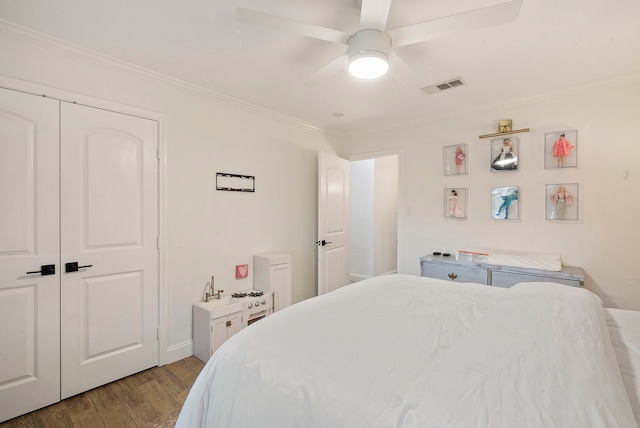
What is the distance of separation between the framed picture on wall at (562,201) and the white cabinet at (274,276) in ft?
8.88

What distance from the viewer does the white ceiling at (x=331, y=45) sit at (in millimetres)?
1661

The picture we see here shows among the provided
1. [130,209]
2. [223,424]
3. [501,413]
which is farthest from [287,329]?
[130,209]

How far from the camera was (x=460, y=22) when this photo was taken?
4.56 feet

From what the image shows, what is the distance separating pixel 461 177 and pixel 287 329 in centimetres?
293

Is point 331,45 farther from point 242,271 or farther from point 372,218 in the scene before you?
point 372,218

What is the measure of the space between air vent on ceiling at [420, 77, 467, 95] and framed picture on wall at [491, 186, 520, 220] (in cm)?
122

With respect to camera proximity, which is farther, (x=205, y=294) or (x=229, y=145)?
(x=229, y=145)

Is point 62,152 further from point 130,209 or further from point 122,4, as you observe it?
point 122,4

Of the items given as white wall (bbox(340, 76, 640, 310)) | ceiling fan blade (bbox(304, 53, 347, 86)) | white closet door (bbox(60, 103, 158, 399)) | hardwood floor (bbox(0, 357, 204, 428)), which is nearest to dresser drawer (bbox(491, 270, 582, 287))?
white wall (bbox(340, 76, 640, 310))

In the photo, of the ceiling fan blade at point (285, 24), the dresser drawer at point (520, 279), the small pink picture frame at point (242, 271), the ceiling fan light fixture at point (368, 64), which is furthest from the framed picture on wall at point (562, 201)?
the small pink picture frame at point (242, 271)

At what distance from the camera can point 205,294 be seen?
283 centimetres

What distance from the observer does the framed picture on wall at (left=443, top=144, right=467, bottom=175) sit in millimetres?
3361

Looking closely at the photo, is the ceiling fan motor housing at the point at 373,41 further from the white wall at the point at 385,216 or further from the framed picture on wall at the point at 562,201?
the white wall at the point at 385,216

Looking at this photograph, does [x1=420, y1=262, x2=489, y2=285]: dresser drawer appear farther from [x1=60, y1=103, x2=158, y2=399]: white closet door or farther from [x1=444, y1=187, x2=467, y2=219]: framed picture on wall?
[x1=60, y1=103, x2=158, y2=399]: white closet door
